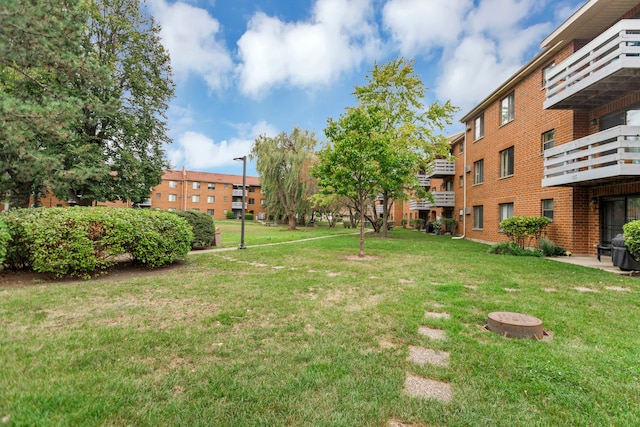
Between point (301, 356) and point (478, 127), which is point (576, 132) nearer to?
point (478, 127)

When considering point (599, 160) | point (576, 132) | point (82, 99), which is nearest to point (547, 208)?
point (576, 132)

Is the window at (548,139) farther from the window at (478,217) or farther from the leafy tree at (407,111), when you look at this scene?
the leafy tree at (407,111)

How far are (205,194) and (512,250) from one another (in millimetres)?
51201

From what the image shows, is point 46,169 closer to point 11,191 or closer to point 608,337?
point 11,191

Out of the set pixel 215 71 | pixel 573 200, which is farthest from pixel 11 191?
pixel 573 200

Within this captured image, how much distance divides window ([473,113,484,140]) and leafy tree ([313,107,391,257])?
422 inches

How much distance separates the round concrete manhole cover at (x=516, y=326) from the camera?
3.39 meters

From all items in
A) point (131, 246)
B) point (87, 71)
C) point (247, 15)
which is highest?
point (247, 15)

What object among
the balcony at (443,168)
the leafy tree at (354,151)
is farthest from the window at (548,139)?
the balcony at (443,168)

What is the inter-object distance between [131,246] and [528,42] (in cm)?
1717

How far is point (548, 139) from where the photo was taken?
12.2 metres

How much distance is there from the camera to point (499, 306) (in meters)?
4.58

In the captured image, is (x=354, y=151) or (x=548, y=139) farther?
(x=548, y=139)

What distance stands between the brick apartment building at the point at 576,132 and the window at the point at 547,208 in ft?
0.12
